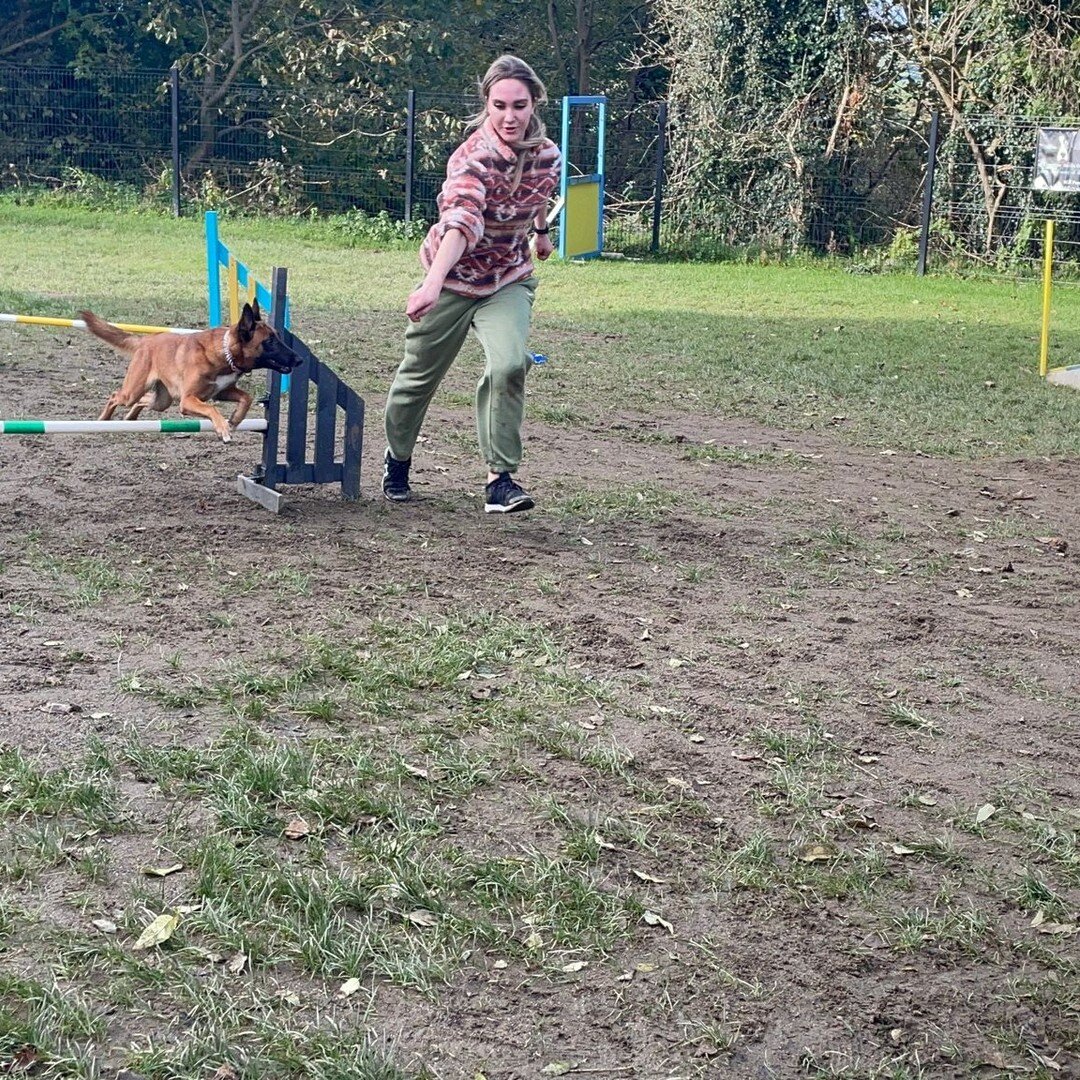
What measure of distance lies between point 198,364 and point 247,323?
17.2 inches

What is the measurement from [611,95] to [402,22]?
4.95 meters

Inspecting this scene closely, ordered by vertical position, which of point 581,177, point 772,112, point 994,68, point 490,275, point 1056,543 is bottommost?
point 1056,543

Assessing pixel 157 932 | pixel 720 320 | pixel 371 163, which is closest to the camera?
pixel 157 932

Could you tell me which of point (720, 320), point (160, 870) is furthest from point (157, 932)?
point (720, 320)

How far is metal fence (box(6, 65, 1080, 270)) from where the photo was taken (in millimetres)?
22188

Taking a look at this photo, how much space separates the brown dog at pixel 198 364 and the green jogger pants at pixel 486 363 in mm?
577

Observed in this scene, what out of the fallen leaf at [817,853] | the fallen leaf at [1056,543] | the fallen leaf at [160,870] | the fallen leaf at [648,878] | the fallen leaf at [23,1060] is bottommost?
the fallen leaf at [23,1060]

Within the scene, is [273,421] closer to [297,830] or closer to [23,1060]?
[297,830]

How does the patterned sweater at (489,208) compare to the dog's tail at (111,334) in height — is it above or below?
above

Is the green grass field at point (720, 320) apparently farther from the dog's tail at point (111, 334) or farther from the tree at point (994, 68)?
the dog's tail at point (111, 334)

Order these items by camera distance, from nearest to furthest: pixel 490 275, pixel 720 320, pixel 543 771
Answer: pixel 543 771 → pixel 490 275 → pixel 720 320

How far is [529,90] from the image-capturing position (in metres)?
6.12

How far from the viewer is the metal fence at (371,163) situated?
72.8 ft

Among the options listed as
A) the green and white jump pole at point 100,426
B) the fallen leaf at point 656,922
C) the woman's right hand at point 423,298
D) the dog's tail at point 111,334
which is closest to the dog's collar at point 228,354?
the green and white jump pole at point 100,426
